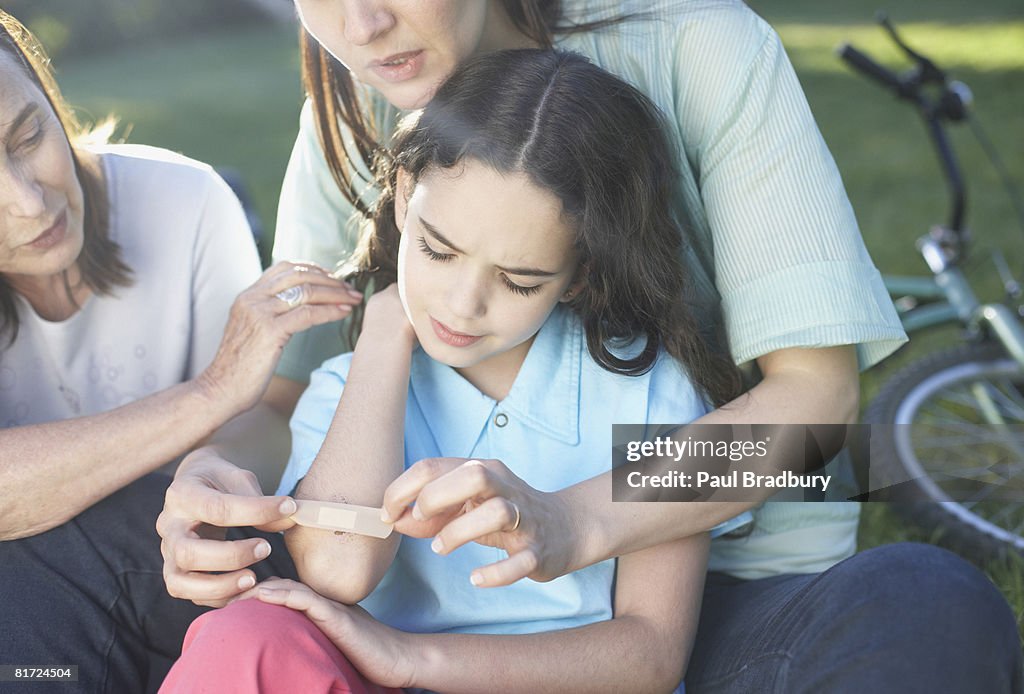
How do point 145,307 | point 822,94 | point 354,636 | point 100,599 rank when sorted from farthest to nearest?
1. point 822,94
2. point 145,307
3. point 100,599
4. point 354,636

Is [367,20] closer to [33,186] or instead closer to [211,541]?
[33,186]

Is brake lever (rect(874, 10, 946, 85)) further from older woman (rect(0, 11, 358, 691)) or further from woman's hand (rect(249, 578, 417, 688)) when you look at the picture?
woman's hand (rect(249, 578, 417, 688))

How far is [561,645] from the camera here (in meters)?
1.50

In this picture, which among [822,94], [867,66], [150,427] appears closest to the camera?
[150,427]

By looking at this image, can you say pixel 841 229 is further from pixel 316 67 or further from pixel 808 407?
pixel 316 67

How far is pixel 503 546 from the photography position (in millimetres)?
1381

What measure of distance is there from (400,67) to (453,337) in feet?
1.46

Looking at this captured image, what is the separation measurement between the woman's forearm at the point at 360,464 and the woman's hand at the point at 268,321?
0.10 meters

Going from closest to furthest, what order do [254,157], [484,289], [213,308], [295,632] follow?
[295,632]
[484,289]
[213,308]
[254,157]

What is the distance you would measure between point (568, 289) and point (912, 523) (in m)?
1.46

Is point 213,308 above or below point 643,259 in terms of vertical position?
below

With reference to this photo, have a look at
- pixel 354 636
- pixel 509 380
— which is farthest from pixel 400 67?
pixel 354 636

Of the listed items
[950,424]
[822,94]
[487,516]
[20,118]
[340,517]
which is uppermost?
[20,118]

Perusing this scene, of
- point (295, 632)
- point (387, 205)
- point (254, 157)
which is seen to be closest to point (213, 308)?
point (387, 205)
